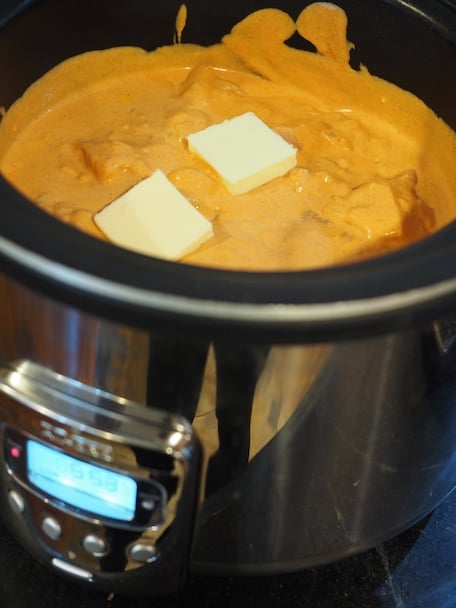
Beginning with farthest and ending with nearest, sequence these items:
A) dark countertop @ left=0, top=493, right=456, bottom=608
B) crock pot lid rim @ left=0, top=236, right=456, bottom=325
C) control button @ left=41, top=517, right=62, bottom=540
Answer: dark countertop @ left=0, top=493, right=456, bottom=608, control button @ left=41, top=517, right=62, bottom=540, crock pot lid rim @ left=0, top=236, right=456, bottom=325

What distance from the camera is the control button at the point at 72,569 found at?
84 centimetres

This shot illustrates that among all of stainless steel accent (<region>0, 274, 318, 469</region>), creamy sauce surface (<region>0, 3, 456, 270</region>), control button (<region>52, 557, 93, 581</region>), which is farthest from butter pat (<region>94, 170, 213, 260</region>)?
control button (<region>52, 557, 93, 581</region>)

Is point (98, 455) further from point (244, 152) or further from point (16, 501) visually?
point (244, 152)

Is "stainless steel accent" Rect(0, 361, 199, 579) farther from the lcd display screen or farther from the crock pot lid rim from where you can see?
the crock pot lid rim

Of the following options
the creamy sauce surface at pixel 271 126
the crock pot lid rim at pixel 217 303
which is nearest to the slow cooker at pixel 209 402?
the crock pot lid rim at pixel 217 303

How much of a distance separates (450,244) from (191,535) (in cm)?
36

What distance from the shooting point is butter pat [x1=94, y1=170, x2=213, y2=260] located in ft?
2.85

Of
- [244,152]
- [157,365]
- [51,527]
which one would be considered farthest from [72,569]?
[244,152]

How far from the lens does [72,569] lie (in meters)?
0.85

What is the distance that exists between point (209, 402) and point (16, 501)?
260mm

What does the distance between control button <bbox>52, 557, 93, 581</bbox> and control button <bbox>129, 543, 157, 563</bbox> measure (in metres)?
0.07

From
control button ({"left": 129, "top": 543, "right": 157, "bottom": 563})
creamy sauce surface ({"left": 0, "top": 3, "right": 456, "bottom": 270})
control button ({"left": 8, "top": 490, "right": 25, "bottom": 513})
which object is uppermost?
creamy sauce surface ({"left": 0, "top": 3, "right": 456, "bottom": 270})

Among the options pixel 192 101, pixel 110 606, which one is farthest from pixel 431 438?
pixel 192 101

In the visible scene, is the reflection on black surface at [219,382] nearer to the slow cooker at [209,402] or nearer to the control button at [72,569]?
the slow cooker at [209,402]
